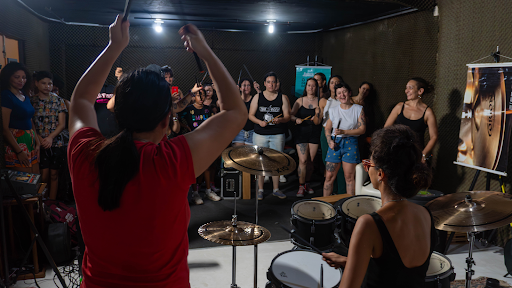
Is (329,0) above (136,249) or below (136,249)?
above

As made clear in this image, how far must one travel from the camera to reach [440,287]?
2055 mm

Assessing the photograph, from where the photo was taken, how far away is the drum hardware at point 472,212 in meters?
2.01

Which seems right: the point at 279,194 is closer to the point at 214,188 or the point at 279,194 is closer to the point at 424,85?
the point at 214,188

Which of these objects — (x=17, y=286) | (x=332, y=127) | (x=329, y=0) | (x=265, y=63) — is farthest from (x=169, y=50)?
(x=17, y=286)

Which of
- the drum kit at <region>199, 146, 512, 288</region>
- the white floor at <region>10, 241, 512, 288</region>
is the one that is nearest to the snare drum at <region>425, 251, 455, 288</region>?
the drum kit at <region>199, 146, 512, 288</region>

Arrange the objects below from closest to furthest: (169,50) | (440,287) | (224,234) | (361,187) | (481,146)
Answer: (440,287) → (224,234) → (481,146) → (361,187) → (169,50)

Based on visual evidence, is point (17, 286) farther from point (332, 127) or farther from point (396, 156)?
point (332, 127)

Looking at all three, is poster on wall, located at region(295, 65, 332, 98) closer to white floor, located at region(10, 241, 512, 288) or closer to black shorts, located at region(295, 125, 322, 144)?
black shorts, located at region(295, 125, 322, 144)

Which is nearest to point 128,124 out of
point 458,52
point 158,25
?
point 458,52

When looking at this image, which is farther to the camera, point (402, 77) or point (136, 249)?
point (402, 77)

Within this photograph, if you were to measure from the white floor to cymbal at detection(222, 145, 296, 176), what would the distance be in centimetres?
111

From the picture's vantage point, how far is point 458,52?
176 inches

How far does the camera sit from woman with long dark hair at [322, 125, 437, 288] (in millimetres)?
1326

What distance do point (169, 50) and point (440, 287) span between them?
7076 mm
